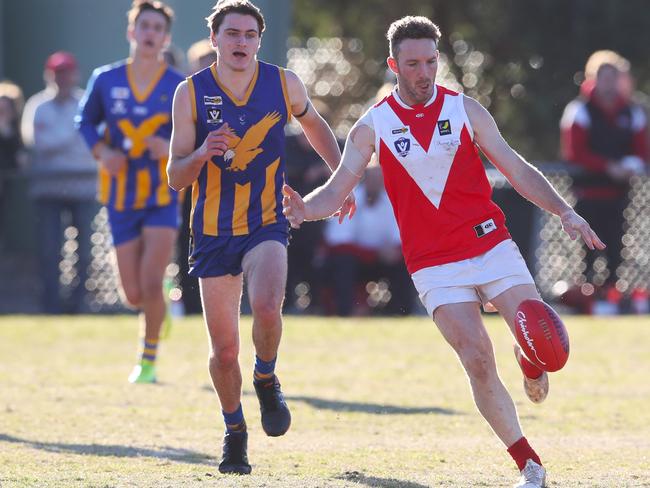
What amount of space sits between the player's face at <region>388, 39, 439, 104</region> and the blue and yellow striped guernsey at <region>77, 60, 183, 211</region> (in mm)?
3951

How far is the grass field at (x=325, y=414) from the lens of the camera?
23.5ft

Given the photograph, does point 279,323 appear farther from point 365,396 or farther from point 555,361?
point 365,396

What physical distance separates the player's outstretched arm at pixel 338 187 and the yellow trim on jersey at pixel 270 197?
352mm

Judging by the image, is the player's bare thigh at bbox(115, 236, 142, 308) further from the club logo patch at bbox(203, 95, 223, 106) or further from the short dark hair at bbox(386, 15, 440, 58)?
the short dark hair at bbox(386, 15, 440, 58)

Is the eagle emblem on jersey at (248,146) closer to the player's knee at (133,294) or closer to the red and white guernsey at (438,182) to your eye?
the red and white guernsey at (438,182)

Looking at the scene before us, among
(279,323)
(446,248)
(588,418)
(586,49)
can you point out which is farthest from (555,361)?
(586,49)

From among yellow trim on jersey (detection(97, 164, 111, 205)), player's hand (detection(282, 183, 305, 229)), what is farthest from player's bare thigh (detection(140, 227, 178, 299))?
player's hand (detection(282, 183, 305, 229))

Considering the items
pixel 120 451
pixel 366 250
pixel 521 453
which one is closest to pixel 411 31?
pixel 521 453

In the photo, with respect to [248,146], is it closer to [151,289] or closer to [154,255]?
[154,255]

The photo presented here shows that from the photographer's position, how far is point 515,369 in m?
11.8

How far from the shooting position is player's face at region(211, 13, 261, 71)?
7.23 metres

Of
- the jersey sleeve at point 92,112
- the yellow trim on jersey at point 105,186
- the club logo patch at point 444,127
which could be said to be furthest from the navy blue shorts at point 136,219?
the club logo patch at point 444,127

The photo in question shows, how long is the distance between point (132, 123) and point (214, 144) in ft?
12.5

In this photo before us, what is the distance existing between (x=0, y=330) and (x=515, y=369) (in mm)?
5531
